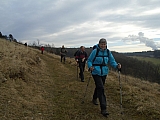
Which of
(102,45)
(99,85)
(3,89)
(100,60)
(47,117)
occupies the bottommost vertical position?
(47,117)

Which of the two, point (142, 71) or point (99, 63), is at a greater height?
point (99, 63)

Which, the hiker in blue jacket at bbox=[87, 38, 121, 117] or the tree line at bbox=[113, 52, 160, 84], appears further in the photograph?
the tree line at bbox=[113, 52, 160, 84]

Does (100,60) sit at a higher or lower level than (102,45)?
lower

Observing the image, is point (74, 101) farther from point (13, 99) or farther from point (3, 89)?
point (3, 89)

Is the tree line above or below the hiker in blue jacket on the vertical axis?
below

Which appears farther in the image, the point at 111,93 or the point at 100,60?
the point at 111,93

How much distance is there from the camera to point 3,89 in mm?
6781

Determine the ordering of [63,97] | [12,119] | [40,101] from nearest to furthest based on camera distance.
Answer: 1. [12,119]
2. [40,101]
3. [63,97]

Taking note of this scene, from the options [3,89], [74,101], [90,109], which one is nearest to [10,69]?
[3,89]

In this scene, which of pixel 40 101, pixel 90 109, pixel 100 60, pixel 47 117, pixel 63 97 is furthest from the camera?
pixel 63 97

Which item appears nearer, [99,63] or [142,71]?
[99,63]

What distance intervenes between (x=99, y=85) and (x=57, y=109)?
5.59 feet

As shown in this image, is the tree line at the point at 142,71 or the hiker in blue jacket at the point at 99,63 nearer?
the hiker in blue jacket at the point at 99,63

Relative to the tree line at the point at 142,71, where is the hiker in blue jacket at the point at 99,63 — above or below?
above
